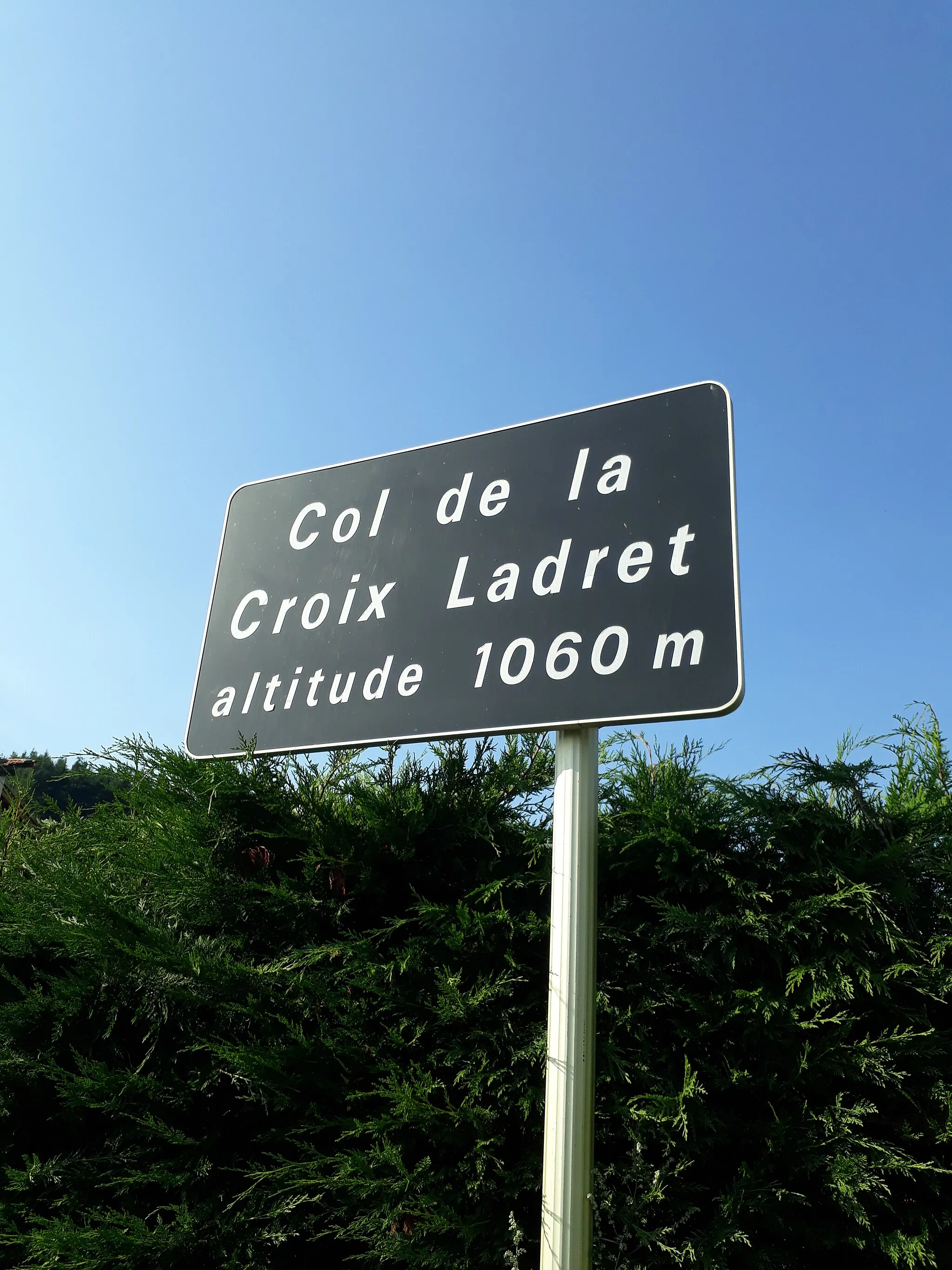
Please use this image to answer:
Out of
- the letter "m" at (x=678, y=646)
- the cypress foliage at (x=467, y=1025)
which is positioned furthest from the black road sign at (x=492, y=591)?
the cypress foliage at (x=467, y=1025)

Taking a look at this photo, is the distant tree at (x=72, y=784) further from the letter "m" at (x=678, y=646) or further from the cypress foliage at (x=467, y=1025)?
the letter "m" at (x=678, y=646)

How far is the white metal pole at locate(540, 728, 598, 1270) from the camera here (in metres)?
1.77

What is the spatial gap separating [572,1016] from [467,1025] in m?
0.52

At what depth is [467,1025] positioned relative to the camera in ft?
7.46

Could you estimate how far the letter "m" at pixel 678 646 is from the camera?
1.95 metres

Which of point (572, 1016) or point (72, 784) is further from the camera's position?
point (72, 784)

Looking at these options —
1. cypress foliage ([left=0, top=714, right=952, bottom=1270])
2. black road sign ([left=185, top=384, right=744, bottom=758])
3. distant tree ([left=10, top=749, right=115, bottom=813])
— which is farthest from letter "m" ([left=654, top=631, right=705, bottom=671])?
distant tree ([left=10, top=749, right=115, bottom=813])

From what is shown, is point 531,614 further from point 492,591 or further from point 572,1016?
point 572,1016

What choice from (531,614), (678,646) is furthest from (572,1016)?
(531,614)

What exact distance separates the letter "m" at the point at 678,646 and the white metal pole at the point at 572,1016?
11.0 inches

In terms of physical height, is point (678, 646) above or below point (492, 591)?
below

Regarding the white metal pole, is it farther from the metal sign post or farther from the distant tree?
the distant tree

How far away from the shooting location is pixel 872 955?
2135 mm

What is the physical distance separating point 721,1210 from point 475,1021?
2.35 feet
